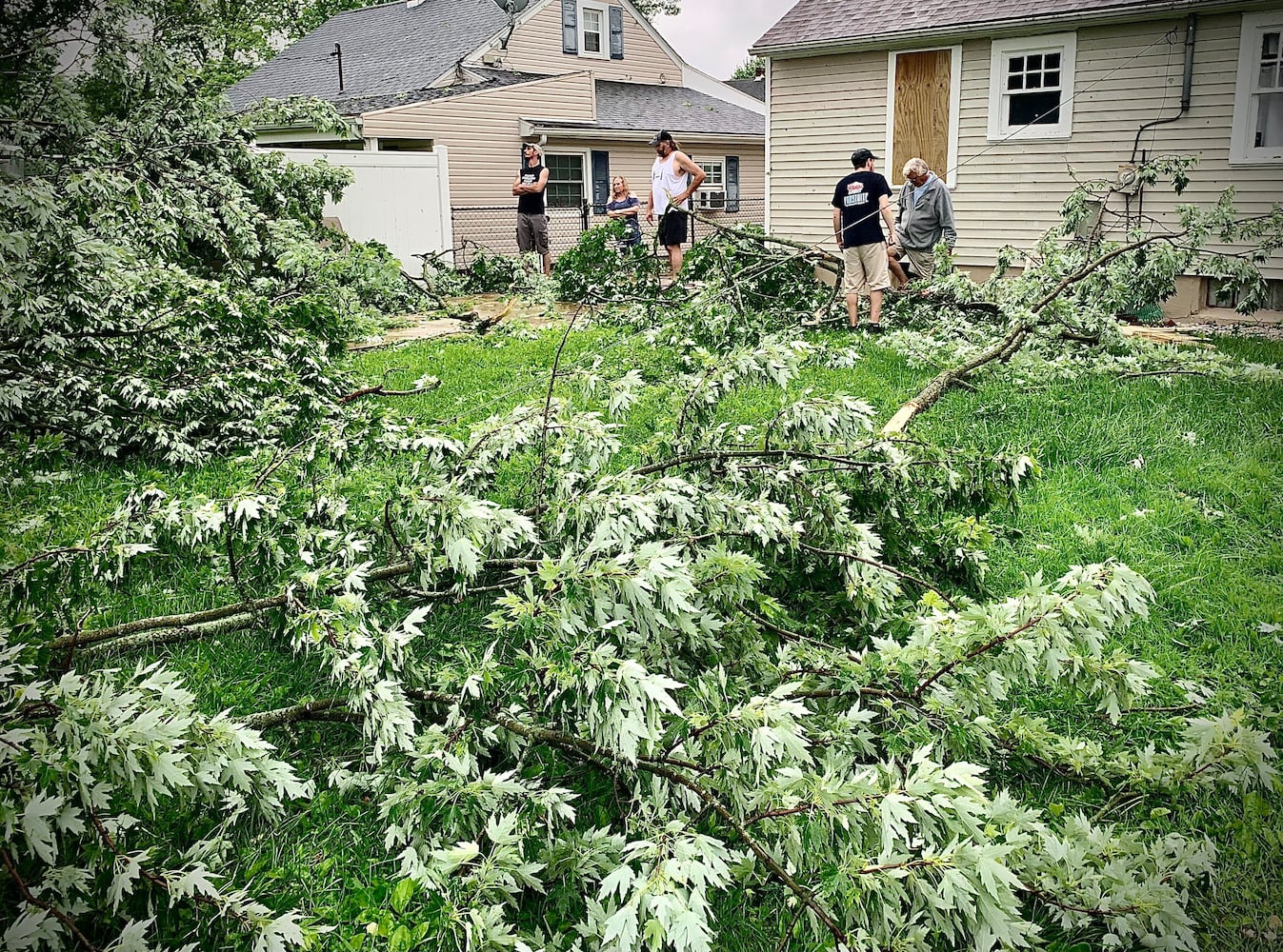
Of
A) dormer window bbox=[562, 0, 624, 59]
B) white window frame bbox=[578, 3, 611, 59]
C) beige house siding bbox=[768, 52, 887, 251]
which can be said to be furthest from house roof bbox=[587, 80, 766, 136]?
beige house siding bbox=[768, 52, 887, 251]

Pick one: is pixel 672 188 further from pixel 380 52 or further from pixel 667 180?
pixel 380 52

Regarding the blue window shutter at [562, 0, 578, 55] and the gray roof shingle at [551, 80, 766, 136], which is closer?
the gray roof shingle at [551, 80, 766, 136]

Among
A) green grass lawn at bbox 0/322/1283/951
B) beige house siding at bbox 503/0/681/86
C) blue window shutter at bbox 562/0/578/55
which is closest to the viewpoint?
green grass lawn at bbox 0/322/1283/951

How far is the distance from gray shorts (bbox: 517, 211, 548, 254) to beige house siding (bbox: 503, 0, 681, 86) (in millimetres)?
10247

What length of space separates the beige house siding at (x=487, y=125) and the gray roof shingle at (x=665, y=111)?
688 mm

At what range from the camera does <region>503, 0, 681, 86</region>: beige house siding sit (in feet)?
81.0

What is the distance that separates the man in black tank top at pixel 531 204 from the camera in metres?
15.5

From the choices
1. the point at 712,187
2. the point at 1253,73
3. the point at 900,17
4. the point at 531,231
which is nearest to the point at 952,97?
the point at 900,17

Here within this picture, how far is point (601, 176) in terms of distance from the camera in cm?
2519

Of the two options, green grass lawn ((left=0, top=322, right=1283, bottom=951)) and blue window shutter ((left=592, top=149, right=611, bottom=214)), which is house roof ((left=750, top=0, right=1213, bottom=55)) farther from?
blue window shutter ((left=592, top=149, right=611, bottom=214))

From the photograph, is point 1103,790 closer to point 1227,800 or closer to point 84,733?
point 1227,800

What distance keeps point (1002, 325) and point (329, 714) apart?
7176 mm

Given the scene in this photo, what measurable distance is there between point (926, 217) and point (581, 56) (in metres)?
19.0

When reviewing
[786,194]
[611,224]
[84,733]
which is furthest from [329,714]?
[786,194]
